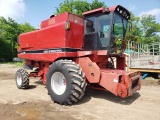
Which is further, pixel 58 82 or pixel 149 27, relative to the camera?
pixel 149 27

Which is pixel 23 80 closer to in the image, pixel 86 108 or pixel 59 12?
pixel 86 108

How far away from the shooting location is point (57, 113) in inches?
185

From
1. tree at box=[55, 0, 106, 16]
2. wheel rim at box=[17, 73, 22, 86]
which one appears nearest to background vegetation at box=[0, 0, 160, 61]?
tree at box=[55, 0, 106, 16]

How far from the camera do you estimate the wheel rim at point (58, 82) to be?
19.1 ft

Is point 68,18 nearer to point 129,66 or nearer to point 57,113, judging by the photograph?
point 57,113

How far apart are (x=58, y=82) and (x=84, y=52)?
131cm

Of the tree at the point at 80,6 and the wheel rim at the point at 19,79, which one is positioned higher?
the tree at the point at 80,6

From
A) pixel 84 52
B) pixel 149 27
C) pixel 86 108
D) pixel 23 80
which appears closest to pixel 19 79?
pixel 23 80

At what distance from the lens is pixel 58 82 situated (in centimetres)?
593

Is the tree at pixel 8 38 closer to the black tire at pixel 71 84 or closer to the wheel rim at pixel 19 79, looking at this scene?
the wheel rim at pixel 19 79

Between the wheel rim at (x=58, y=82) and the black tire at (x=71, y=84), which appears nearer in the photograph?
the black tire at (x=71, y=84)

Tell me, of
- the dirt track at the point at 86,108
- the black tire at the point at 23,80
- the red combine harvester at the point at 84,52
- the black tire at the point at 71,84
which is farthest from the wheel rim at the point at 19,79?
the black tire at the point at 71,84

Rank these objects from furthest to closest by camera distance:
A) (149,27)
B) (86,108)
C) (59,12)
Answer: (149,27) < (59,12) < (86,108)

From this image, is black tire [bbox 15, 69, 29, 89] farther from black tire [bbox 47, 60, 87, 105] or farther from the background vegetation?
the background vegetation
